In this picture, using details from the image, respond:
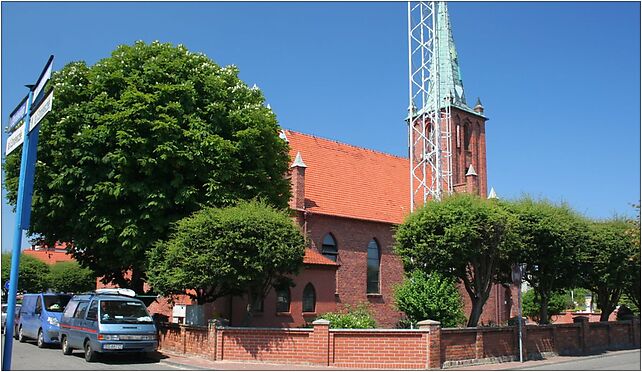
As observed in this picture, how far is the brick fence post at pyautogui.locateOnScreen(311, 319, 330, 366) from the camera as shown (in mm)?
17406

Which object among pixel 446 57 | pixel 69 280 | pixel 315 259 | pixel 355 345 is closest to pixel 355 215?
pixel 315 259

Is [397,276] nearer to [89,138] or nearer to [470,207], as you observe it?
[470,207]

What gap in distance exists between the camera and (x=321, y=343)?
57.4 ft

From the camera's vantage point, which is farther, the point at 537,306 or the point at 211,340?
the point at 537,306

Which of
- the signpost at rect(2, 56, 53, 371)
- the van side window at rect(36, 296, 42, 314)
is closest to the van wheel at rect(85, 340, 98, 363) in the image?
the van side window at rect(36, 296, 42, 314)

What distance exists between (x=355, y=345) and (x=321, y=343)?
40.0 inches

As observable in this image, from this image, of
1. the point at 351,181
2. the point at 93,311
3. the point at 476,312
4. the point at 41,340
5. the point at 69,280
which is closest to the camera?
the point at 93,311

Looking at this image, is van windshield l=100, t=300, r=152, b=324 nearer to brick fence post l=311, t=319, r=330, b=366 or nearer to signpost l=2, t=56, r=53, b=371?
brick fence post l=311, t=319, r=330, b=366

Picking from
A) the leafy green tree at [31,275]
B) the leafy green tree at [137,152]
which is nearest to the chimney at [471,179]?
the leafy green tree at [137,152]

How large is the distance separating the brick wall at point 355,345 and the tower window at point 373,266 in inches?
519

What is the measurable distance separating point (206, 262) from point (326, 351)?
15.4ft

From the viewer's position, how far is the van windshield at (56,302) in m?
22.1

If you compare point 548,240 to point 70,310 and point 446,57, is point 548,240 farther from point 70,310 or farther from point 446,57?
point 446,57

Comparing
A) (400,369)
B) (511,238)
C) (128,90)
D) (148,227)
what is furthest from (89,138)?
(511,238)
